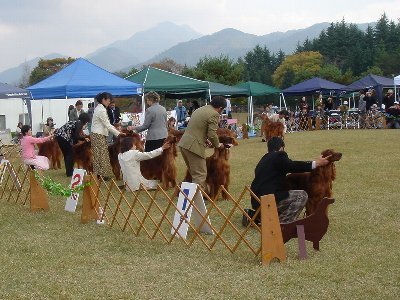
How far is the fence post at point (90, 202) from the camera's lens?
7816 millimetres

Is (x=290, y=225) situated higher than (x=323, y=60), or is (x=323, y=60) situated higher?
(x=323, y=60)

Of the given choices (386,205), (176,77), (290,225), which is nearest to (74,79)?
(176,77)

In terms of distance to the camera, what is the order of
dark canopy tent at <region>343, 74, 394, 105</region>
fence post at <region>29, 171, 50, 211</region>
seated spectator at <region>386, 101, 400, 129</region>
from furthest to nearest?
1. dark canopy tent at <region>343, 74, 394, 105</region>
2. seated spectator at <region>386, 101, 400, 129</region>
3. fence post at <region>29, 171, 50, 211</region>

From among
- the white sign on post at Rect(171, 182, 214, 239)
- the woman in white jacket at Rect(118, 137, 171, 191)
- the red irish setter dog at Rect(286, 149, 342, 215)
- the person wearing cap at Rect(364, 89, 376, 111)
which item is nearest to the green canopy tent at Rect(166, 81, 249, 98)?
the person wearing cap at Rect(364, 89, 376, 111)

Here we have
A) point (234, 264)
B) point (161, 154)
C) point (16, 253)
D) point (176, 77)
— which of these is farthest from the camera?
point (176, 77)

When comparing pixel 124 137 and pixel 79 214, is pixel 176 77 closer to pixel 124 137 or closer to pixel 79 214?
pixel 124 137

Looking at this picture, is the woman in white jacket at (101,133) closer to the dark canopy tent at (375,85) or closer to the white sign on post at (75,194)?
the white sign on post at (75,194)

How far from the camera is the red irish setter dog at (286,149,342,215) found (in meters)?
6.89

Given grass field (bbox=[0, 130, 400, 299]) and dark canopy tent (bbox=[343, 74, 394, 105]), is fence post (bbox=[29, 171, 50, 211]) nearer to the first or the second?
grass field (bbox=[0, 130, 400, 299])

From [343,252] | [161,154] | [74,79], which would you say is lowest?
[343,252]

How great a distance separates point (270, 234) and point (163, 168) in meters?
4.90

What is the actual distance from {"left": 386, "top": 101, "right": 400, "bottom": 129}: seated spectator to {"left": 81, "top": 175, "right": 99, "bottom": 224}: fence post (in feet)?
60.9

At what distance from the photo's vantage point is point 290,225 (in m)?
5.78

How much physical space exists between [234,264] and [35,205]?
4.23 meters
